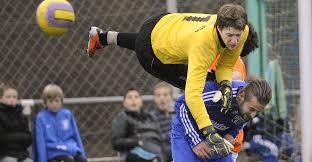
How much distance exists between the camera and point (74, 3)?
33.6ft

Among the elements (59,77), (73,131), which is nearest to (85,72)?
(59,77)

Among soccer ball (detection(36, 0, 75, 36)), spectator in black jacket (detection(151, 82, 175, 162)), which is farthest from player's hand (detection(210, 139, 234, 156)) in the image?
spectator in black jacket (detection(151, 82, 175, 162))

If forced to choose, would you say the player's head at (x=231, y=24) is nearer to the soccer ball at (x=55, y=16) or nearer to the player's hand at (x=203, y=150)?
the player's hand at (x=203, y=150)

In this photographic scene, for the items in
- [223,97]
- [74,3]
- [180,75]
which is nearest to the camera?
[223,97]

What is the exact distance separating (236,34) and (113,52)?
412cm

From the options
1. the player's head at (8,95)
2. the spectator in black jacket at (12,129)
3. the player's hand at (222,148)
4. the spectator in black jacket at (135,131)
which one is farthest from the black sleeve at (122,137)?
the player's hand at (222,148)

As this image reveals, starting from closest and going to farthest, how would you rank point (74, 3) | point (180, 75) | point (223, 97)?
1. point (223, 97)
2. point (180, 75)
3. point (74, 3)

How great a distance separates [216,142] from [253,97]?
15.4 inches

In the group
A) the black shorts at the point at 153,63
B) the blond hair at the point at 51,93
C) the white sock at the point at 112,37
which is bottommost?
the blond hair at the point at 51,93

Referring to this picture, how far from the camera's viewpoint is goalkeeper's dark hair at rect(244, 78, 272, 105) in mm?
6527

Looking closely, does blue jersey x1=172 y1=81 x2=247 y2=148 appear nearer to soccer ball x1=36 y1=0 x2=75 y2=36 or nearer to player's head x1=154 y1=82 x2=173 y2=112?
soccer ball x1=36 y1=0 x2=75 y2=36

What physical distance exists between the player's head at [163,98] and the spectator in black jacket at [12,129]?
1.30 m

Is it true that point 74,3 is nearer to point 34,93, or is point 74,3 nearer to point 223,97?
point 34,93

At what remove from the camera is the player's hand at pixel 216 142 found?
6.56m
